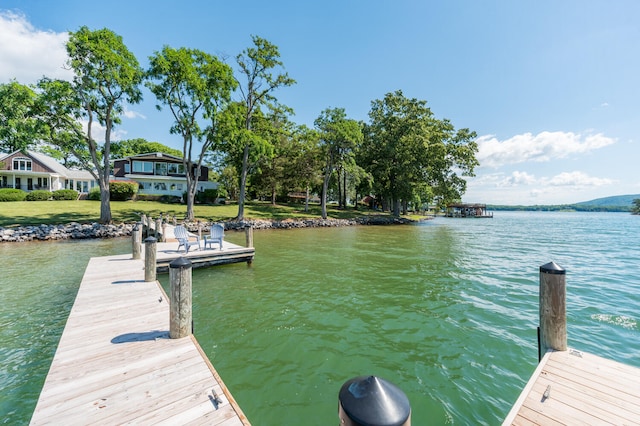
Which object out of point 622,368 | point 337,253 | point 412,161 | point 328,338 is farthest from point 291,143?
point 622,368

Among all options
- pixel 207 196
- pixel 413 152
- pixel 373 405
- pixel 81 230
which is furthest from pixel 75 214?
pixel 413 152

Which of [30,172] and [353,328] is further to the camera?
[30,172]

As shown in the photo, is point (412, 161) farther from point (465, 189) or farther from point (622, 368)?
point (622, 368)

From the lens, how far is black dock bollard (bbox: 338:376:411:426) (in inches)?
53.3

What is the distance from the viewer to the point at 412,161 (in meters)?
40.0

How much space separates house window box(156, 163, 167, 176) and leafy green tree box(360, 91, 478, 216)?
93.7 ft

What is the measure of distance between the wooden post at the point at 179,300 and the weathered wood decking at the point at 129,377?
0.15 m

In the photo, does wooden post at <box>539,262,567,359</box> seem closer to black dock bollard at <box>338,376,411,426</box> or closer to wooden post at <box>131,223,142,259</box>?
black dock bollard at <box>338,376,411,426</box>

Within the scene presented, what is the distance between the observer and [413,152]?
129 feet

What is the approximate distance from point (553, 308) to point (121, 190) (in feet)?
133

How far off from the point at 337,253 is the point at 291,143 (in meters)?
23.8

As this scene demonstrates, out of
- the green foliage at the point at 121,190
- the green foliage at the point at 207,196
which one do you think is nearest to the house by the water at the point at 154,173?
the green foliage at the point at 207,196

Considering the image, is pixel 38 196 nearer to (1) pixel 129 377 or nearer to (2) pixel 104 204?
(2) pixel 104 204

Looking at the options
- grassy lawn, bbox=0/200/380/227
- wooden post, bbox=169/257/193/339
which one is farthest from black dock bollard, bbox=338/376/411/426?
grassy lawn, bbox=0/200/380/227
